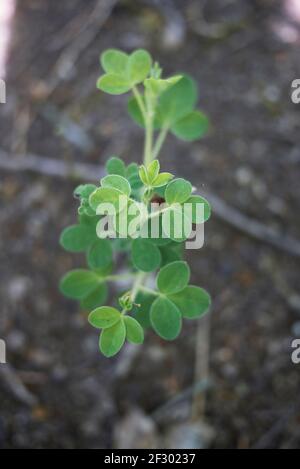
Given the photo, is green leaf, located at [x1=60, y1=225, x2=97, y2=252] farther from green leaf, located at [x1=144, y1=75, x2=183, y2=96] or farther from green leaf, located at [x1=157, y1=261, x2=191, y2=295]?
green leaf, located at [x1=144, y1=75, x2=183, y2=96]

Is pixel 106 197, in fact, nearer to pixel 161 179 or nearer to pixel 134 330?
pixel 161 179

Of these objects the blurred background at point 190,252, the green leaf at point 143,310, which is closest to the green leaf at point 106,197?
the green leaf at point 143,310

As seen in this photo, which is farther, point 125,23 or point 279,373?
point 125,23

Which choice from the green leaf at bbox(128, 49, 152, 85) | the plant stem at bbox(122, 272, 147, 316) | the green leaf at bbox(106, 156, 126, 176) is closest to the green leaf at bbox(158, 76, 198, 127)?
the green leaf at bbox(128, 49, 152, 85)

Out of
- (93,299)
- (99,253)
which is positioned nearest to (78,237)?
(99,253)
